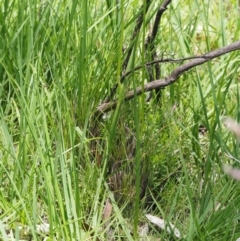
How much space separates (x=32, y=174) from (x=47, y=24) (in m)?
0.76

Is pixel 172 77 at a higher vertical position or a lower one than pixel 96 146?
higher

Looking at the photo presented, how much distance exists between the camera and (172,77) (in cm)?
186

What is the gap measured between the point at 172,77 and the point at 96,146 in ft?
1.22

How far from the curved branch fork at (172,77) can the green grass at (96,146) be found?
0.03 metres

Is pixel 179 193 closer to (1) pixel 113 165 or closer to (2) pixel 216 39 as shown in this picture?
(1) pixel 113 165

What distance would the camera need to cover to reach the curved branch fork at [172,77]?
168 cm

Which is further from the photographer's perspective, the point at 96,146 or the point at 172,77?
the point at 96,146

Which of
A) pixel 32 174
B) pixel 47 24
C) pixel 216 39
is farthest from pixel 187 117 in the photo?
pixel 216 39

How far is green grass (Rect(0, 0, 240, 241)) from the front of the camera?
1680 millimetres

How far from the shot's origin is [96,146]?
2.05 m

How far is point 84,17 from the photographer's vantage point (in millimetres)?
1924

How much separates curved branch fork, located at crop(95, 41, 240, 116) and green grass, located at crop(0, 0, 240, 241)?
31mm

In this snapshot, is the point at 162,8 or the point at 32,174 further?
the point at 162,8

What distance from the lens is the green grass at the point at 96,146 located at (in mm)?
1680
